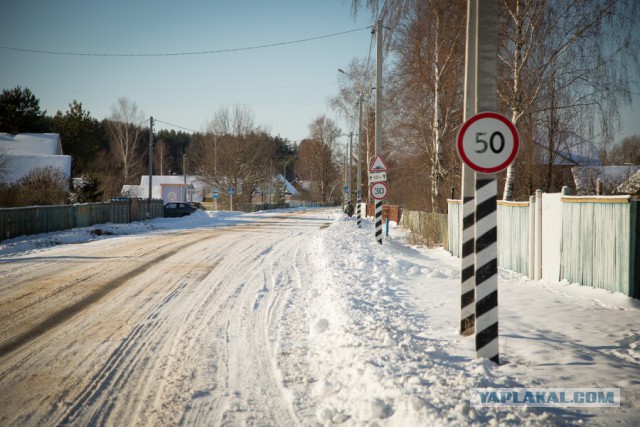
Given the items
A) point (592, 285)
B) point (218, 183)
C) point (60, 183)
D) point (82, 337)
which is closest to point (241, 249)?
point (82, 337)

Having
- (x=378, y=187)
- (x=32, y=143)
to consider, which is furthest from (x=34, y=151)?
(x=378, y=187)

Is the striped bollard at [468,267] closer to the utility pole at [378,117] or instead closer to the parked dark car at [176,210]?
the utility pole at [378,117]

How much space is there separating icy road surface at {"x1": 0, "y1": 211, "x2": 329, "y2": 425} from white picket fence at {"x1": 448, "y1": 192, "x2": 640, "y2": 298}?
5.17m

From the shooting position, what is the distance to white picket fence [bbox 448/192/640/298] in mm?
6918

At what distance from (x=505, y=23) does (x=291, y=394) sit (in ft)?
47.5

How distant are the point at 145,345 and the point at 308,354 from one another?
6.48 ft

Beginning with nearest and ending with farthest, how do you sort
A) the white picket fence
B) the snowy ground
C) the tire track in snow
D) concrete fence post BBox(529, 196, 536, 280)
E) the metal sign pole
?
the snowy ground, the metal sign pole, the tire track in snow, the white picket fence, concrete fence post BBox(529, 196, 536, 280)

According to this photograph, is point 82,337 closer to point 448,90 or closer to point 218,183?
point 448,90

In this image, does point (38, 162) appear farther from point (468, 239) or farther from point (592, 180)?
point (468, 239)

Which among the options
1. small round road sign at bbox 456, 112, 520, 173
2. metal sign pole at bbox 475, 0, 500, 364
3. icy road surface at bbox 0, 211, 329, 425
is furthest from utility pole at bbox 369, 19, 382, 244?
small round road sign at bbox 456, 112, 520, 173

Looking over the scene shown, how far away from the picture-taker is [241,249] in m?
14.8

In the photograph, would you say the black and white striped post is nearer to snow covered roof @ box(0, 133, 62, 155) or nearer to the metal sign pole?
the metal sign pole

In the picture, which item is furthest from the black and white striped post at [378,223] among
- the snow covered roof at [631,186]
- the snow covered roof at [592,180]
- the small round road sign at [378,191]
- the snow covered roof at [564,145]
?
the snow covered roof at [631,186]

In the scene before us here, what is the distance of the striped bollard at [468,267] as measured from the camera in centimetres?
539
